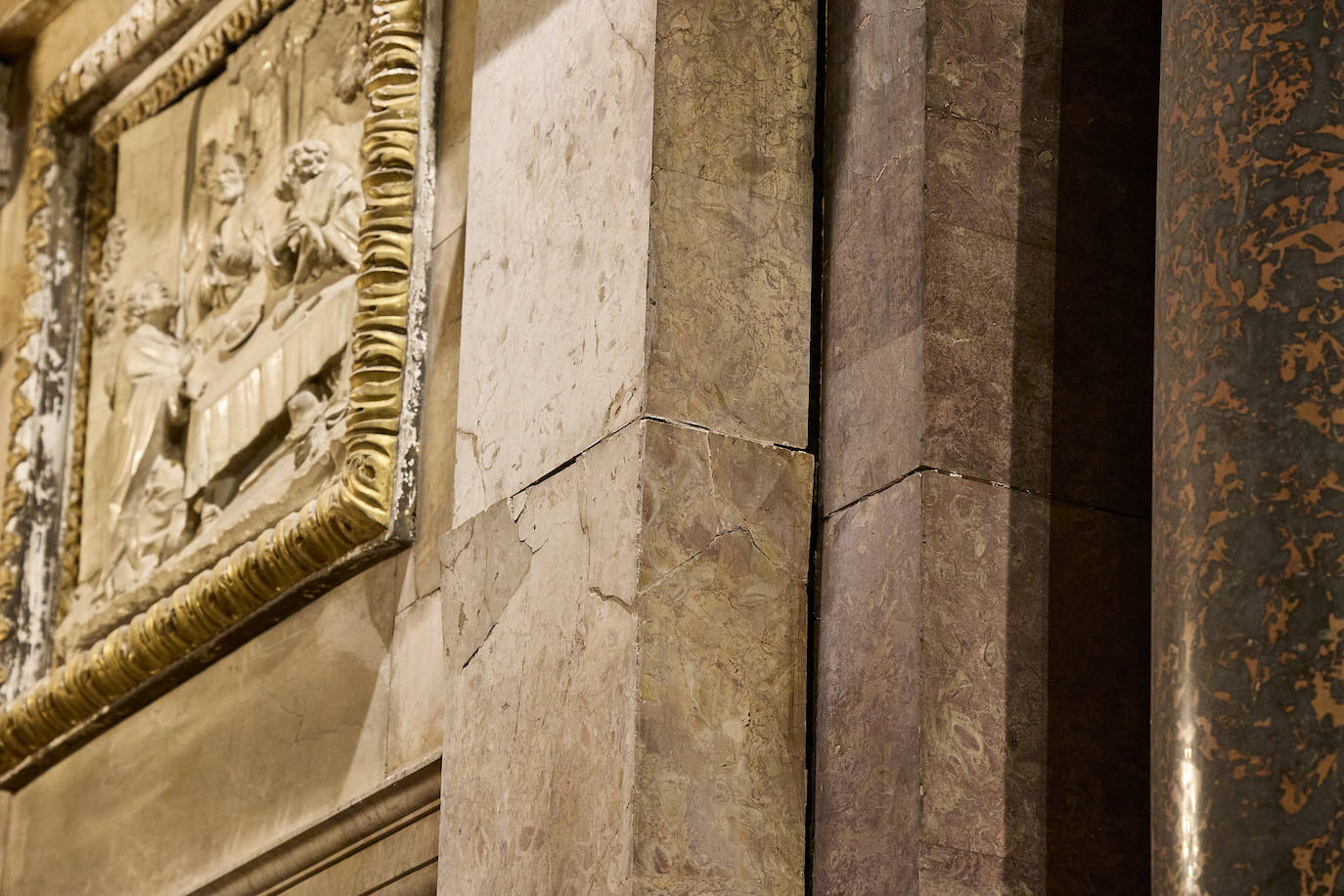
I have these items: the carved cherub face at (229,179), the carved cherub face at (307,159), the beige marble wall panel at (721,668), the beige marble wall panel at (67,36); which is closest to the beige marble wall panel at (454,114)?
the carved cherub face at (307,159)

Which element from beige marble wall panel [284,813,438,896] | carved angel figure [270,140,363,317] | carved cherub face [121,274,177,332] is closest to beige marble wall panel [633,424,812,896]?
beige marble wall panel [284,813,438,896]

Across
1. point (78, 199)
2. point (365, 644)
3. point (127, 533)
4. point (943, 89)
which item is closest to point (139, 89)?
point (78, 199)

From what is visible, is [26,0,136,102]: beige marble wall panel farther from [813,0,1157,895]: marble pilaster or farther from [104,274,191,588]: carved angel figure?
[813,0,1157,895]: marble pilaster

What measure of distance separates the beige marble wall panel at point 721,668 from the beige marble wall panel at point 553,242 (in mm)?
181

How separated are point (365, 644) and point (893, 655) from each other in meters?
1.50

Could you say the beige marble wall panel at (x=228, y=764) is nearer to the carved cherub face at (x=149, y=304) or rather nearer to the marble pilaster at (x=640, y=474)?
the marble pilaster at (x=640, y=474)

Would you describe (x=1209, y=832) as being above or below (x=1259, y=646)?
below

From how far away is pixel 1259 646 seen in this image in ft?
8.20

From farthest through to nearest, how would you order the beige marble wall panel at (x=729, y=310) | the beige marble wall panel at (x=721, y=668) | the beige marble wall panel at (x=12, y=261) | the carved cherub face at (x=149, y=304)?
the beige marble wall panel at (x=12, y=261), the carved cherub face at (x=149, y=304), the beige marble wall panel at (x=729, y=310), the beige marble wall panel at (x=721, y=668)

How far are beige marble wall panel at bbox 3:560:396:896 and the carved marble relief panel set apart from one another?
0.29m

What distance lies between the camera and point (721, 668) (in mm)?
2967

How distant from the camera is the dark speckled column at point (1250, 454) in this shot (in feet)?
8.03

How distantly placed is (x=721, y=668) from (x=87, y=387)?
305cm

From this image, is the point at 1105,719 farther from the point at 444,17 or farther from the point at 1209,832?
the point at 444,17
